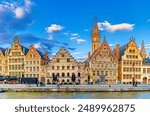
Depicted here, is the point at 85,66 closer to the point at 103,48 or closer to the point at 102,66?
the point at 102,66

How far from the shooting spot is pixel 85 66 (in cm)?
2189

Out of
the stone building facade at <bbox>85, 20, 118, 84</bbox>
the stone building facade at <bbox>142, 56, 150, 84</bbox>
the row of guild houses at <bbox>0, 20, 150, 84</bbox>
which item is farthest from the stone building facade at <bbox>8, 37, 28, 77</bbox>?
the stone building facade at <bbox>142, 56, 150, 84</bbox>

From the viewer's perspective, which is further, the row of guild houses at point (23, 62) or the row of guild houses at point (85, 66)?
the row of guild houses at point (23, 62)

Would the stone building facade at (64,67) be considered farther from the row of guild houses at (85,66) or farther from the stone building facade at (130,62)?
the stone building facade at (130,62)

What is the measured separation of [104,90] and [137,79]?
6339 millimetres

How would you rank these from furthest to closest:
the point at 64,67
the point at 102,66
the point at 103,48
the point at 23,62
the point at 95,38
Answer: the point at 102,66
the point at 23,62
the point at 64,67
the point at 103,48
the point at 95,38

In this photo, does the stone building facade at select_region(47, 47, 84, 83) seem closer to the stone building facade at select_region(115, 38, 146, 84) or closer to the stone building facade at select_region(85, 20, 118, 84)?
the stone building facade at select_region(85, 20, 118, 84)

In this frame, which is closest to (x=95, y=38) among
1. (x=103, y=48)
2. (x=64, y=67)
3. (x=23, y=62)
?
(x=103, y=48)

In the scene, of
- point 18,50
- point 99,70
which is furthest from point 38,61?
point 99,70

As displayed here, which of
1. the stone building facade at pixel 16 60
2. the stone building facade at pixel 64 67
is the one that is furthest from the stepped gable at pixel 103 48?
the stone building facade at pixel 16 60

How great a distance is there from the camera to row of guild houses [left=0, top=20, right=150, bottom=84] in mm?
21516

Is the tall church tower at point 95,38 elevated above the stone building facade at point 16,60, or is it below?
above

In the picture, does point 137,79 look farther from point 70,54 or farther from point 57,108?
point 57,108

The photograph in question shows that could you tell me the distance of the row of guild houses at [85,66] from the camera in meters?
21.5
